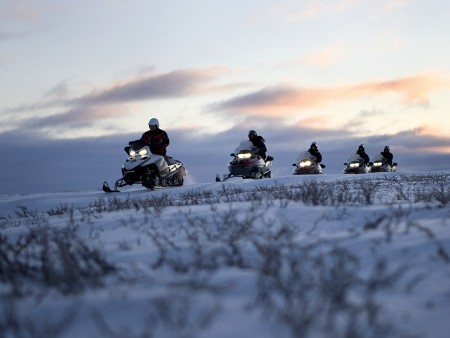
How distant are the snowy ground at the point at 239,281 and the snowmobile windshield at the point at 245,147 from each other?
18838mm

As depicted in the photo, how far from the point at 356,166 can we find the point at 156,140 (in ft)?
61.0

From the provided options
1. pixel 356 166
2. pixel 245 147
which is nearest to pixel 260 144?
pixel 245 147

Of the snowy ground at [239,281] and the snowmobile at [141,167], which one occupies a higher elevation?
the snowmobile at [141,167]

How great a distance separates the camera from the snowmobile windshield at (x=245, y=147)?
A: 22562mm

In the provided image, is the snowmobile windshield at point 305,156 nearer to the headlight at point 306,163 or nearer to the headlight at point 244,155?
the headlight at point 306,163

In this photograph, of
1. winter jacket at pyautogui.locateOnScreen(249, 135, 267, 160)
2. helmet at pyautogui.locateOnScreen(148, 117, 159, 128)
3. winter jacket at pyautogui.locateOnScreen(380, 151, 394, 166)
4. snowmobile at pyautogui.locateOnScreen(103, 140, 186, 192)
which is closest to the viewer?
snowmobile at pyautogui.locateOnScreen(103, 140, 186, 192)

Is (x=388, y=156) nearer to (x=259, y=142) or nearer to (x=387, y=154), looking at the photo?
(x=387, y=154)

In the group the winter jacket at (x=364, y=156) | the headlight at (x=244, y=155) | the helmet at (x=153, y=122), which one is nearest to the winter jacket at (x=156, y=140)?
the helmet at (x=153, y=122)

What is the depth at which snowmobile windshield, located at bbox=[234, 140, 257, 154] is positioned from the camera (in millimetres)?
22562

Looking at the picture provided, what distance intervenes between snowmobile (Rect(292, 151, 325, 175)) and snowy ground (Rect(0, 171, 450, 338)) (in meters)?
23.7

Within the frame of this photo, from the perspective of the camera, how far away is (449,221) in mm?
3600

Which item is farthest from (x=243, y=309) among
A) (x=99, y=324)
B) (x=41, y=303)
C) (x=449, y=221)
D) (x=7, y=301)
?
(x=449, y=221)

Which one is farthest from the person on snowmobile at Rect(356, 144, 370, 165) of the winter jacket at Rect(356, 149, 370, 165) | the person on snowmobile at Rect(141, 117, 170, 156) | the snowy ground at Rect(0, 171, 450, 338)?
the snowy ground at Rect(0, 171, 450, 338)

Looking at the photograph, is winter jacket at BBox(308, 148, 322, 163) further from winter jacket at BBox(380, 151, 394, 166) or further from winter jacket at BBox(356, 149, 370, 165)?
winter jacket at BBox(380, 151, 394, 166)
